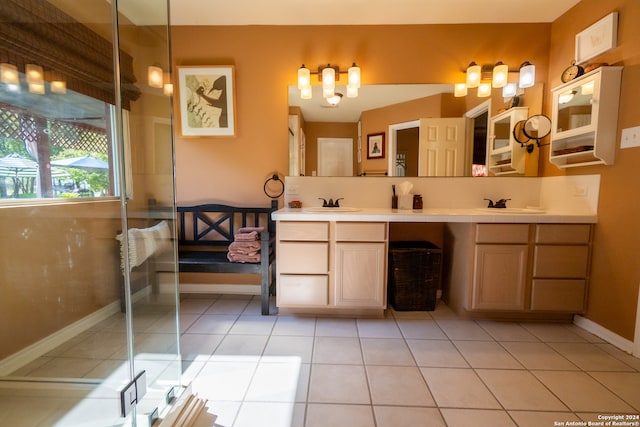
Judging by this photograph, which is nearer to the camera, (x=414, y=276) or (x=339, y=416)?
(x=339, y=416)

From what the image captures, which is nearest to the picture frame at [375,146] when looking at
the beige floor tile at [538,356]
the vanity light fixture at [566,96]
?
the vanity light fixture at [566,96]

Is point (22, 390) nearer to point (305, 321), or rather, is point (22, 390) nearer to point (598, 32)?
point (305, 321)

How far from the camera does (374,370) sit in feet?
5.24

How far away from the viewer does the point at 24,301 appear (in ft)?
5.17

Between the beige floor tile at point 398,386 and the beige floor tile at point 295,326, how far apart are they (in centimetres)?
56

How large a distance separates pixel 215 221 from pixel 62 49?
154 cm

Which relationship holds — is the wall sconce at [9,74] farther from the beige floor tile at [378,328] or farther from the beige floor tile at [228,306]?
the beige floor tile at [378,328]

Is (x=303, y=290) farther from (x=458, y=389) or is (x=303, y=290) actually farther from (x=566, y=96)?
(x=566, y=96)

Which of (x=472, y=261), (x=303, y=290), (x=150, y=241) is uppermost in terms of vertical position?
(x=150, y=241)

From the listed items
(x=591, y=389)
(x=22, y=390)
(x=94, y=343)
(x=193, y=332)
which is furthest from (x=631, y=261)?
(x=22, y=390)

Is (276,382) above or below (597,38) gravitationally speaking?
below

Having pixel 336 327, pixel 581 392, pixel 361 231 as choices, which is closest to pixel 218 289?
pixel 336 327

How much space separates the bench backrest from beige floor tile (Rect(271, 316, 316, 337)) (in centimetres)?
81

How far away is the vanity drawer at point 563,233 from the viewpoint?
202 centimetres
